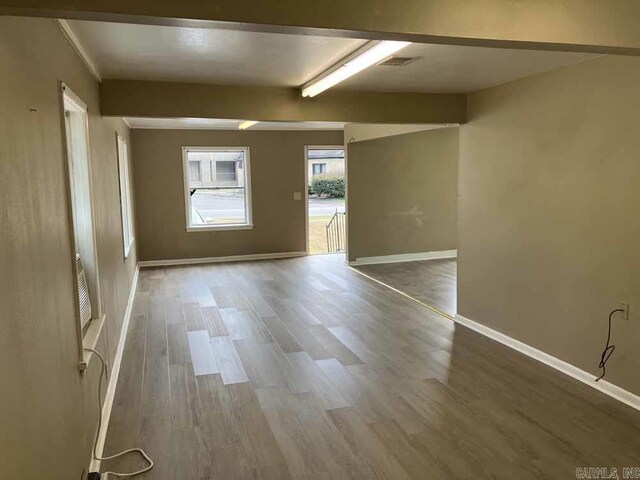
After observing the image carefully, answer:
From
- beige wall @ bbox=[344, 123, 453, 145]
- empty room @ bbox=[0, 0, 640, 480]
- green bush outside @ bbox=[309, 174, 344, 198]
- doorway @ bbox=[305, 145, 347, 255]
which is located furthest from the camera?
green bush outside @ bbox=[309, 174, 344, 198]

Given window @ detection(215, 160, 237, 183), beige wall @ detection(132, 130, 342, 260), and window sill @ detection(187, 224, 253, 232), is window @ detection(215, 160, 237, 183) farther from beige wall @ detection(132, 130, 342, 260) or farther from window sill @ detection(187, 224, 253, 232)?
window sill @ detection(187, 224, 253, 232)

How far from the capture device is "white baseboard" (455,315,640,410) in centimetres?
328

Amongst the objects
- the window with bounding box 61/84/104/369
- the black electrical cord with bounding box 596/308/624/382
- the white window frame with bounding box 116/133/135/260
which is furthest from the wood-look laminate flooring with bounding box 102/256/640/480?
the white window frame with bounding box 116/133/135/260

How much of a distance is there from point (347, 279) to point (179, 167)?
3500 mm

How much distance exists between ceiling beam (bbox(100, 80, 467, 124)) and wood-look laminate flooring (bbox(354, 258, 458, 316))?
2.19 metres

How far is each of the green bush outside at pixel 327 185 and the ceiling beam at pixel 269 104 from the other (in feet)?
16.8

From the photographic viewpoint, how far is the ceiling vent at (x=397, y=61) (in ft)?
10.7

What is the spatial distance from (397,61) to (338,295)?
351 centimetres

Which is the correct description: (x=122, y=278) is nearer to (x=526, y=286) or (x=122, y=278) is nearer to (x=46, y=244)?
(x=46, y=244)

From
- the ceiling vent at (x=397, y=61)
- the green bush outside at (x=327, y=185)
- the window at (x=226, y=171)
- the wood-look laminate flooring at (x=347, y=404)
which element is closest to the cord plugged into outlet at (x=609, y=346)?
the wood-look laminate flooring at (x=347, y=404)

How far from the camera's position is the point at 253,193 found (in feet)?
29.0

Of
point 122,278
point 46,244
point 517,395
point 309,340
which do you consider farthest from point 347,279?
point 46,244

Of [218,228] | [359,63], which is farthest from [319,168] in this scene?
[359,63]

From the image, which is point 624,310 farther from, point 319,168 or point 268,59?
point 319,168
